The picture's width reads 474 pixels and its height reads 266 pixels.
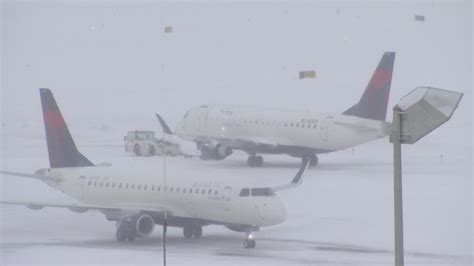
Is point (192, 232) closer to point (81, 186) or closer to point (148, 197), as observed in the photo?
point (148, 197)

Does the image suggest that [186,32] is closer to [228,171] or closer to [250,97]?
[250,97]

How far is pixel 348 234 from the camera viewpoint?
97.5 feet

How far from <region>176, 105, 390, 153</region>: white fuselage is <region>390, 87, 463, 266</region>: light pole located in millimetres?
37216

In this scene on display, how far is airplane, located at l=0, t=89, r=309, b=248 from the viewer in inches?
1069

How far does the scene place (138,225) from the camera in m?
28.3

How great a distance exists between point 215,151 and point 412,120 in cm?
3871

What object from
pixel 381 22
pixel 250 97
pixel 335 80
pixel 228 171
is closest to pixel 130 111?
pixel 250 97

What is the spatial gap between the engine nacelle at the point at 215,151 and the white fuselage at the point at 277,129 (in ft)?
1.10

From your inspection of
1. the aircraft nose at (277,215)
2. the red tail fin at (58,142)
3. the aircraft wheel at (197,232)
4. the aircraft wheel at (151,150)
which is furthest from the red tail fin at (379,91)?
the aircraft nose at (277,215)

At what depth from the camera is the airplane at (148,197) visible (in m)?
27.1

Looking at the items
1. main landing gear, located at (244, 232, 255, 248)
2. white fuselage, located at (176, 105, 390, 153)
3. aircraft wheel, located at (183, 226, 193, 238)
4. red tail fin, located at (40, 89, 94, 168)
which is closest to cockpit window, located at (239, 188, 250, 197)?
main landing gear, located at (244, 232, 255, 248)

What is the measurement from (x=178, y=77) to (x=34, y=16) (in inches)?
791

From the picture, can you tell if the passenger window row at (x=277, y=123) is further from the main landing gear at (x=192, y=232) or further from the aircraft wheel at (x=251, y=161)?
the main landing gear at (x=192, y=232)

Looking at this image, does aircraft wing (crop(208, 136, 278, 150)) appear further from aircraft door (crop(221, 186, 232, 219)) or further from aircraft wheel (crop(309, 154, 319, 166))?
aircraft door (crop(221, 186, 232, 219))
